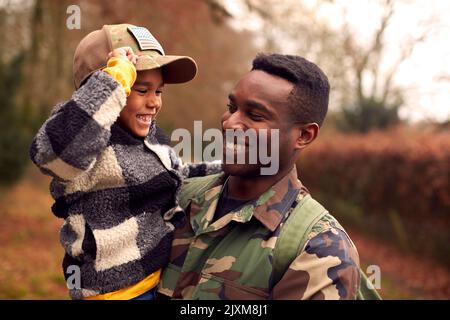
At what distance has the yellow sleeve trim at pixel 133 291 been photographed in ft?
7.46

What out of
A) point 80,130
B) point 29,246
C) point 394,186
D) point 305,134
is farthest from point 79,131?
point 394,186

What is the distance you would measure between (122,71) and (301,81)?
0.79 meters

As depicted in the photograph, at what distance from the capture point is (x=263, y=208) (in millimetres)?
2119

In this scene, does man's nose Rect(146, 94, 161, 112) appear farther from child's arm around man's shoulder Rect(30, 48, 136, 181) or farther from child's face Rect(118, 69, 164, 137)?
child's arm around man's shoulder Rect(30, 48, 136, 181)

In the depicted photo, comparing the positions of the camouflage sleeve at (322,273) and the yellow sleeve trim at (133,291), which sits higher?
the camouflage sleeve at (322,273)

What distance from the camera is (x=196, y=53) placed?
1914 cm

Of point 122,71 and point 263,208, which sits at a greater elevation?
point 122,71

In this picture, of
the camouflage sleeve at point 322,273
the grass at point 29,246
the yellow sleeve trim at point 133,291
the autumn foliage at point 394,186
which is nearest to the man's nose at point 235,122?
the camouflage sleeve at point 322,273

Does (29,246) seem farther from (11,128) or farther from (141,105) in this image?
(141,105)

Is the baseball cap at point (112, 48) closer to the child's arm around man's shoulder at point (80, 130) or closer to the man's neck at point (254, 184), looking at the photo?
the child's arm around man's shoulder at point (80, 130)

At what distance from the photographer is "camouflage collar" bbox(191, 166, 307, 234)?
209cm

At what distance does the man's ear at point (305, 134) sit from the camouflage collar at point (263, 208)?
136 millimetres
